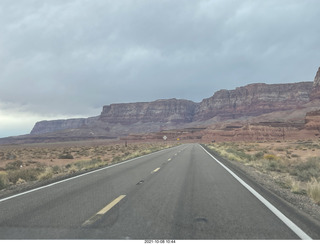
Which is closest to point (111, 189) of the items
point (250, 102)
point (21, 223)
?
point (21, 223)

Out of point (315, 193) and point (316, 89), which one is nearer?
point (315, 193)

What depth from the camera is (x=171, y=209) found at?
17.6 ft

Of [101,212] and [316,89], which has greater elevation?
[316,89]

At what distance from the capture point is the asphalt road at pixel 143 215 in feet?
13.0

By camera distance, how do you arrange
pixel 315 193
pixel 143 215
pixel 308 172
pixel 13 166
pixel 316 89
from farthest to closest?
pixel 316 89 < pixel 13 166 < pixel 308 172 < pixel 315 193 < pixel 143 215

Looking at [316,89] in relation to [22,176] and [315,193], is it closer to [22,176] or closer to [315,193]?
[315,193]

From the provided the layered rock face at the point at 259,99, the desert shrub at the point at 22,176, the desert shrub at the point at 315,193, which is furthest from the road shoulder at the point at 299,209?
the layered rock face at the point at 259,99

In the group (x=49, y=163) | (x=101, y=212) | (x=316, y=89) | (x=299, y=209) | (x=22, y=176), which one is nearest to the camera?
(x=101, y=212)

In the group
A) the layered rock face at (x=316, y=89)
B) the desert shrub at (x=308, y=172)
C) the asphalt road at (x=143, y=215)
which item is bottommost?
the desert shrub at (x=308, y=172)

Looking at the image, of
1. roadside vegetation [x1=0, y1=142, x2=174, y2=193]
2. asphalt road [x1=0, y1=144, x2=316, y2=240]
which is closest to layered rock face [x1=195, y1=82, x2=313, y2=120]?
roadside vegetation [x1=0, y1=142, x2=174, y2=193]

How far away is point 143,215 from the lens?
495cm

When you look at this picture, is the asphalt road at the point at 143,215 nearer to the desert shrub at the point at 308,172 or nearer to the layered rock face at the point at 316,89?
the desert shrub at the point at 308,172

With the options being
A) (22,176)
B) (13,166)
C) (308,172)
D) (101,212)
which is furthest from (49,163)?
(308,172)

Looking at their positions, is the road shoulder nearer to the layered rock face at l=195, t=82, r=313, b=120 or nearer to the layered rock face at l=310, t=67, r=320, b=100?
the layered rock face at l=310, t=67, r=320, b=100
